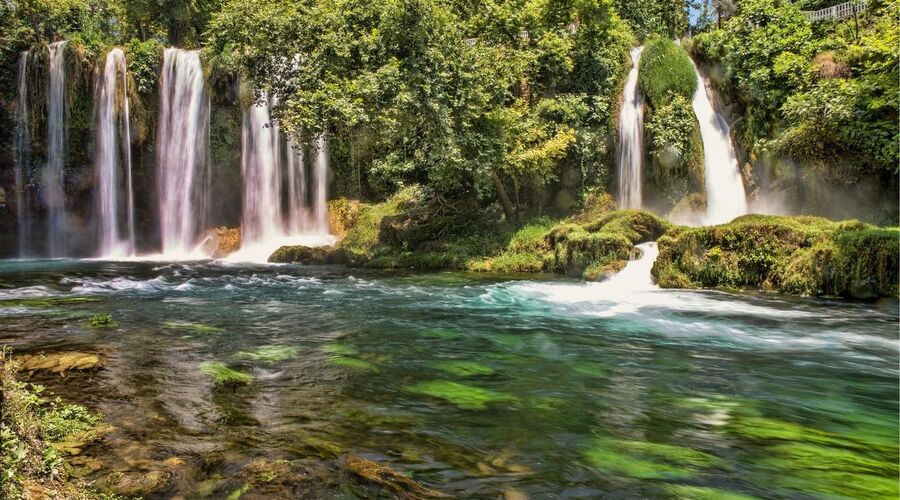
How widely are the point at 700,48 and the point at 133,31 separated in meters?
31.6

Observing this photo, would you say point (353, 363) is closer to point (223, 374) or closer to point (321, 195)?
point (223, 374)

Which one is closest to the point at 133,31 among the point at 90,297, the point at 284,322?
the point at 90,297

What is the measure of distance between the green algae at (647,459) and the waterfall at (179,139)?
2492cm

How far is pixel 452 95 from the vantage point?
18.3 metres

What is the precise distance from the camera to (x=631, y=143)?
22.3 m

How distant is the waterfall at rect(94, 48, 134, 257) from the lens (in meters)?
25.2

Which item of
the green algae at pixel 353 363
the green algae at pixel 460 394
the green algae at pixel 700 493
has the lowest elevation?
the green algae at pixel 700 493

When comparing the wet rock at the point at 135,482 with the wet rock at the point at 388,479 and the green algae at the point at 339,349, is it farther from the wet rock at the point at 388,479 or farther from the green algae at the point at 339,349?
the green algae at the point at 339,349

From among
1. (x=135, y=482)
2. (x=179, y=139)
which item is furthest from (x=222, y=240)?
(x=135, y=482)

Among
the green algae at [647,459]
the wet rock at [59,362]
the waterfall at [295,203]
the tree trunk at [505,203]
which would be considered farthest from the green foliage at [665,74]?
the wet rock at [59,362]

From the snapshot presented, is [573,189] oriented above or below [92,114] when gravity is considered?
below

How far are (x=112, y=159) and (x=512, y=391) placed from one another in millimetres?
25573

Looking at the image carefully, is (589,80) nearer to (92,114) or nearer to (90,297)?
(90,297)

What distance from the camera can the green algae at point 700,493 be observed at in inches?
138
